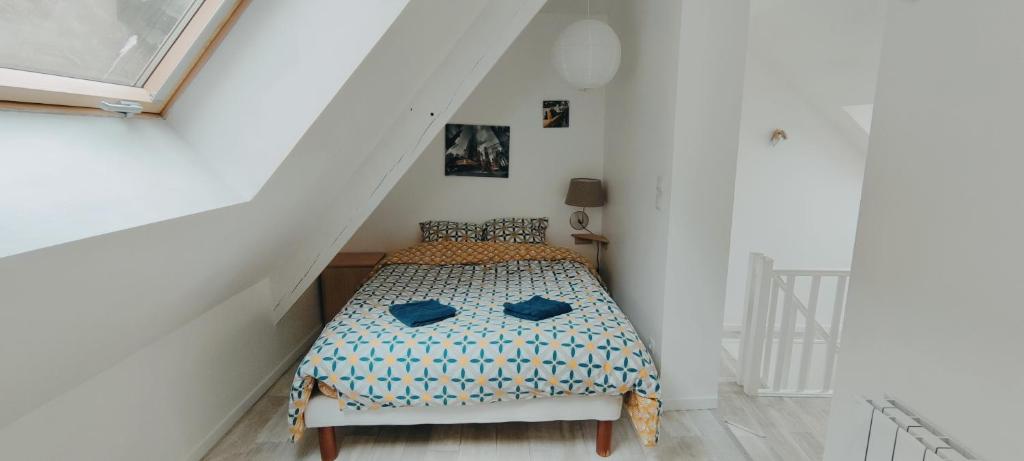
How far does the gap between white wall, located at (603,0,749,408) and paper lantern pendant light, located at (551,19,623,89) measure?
355mm

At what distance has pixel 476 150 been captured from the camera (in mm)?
3838

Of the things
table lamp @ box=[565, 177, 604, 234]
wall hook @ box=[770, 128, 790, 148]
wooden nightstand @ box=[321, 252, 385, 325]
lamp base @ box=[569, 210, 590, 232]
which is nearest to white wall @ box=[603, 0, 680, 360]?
table lamp @ box=[565, 177, 604, 234]

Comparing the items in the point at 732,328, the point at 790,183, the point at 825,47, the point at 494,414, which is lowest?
the point at 732,328

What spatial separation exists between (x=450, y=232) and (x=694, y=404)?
84.0 inches

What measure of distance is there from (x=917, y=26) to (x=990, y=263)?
0.45m

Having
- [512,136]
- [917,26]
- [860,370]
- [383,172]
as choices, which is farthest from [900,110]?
[512,136]

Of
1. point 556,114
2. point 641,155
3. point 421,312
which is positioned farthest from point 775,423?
point 556,114

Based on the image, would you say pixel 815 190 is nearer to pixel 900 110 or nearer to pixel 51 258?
pixel 900 110

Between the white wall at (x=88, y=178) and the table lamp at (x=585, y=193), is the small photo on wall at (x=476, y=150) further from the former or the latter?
the white wall at (x=88, y=178)

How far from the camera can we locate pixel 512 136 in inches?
151

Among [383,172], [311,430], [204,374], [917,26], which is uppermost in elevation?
[917,26]

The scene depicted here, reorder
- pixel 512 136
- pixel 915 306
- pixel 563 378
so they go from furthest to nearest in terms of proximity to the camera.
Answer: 1. pixel 512 136
2. pixel 563 378
3. pixel 915 306

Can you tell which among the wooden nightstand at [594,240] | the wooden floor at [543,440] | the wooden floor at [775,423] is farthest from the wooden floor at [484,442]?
the wooden nightstand at [594,240]

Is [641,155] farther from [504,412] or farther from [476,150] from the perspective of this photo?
[504,412]
